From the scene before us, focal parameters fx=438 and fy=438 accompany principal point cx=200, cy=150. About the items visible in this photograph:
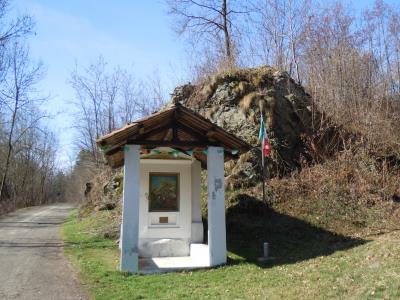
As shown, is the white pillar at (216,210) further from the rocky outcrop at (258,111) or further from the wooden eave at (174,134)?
the rocky outcrop at (258,111)

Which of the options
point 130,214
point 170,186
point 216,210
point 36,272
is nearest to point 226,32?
point 170,186

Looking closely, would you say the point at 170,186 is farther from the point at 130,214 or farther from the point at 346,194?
the point at 346,194

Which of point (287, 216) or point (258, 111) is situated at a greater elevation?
point (258, 111)

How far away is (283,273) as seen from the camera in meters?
9.02

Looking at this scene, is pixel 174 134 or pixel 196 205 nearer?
pixel 174 134

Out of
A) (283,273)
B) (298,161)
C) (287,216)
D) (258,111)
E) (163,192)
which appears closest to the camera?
(283,273)

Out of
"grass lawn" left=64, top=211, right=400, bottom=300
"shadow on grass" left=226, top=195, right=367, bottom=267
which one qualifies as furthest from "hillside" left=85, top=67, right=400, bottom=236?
"grass lawn" left=64, top=211, right=400, bottom=300

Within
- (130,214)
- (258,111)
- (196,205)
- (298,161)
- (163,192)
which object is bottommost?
(130,214)

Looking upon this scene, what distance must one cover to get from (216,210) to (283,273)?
2.42 m

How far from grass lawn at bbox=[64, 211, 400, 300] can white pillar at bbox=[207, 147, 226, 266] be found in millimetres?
462

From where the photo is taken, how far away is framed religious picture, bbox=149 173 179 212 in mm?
12953

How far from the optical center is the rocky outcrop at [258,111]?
16.8m

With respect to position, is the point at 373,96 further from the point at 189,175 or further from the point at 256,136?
the point at 189,175

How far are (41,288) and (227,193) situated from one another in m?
8.51
